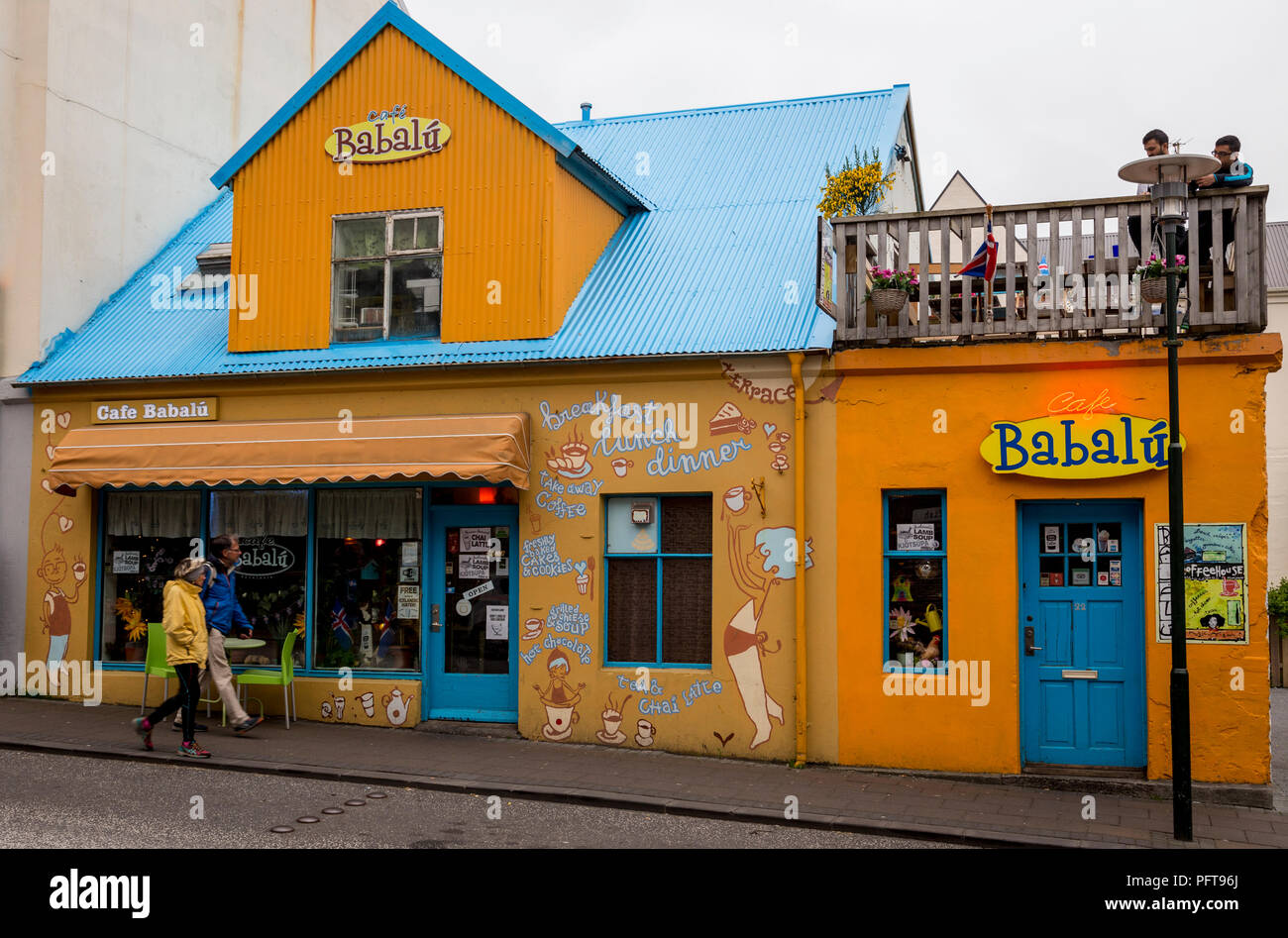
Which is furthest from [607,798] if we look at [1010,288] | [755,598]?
[1010,288]

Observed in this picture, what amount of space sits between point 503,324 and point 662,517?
108 inches

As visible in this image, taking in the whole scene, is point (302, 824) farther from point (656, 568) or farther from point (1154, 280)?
point (1154, 280)

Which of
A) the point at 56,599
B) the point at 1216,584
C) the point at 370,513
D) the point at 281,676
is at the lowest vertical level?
the point at 281,676

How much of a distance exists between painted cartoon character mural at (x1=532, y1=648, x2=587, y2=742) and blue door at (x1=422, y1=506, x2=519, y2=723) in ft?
1.86

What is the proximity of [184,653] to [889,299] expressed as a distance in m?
7.34

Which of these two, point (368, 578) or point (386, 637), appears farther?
point (368, 578)

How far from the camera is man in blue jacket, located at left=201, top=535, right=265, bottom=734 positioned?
11.6 metres

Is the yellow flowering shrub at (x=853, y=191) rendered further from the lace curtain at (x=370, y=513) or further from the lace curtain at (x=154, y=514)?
the lace curtain at (x=154, y=514)

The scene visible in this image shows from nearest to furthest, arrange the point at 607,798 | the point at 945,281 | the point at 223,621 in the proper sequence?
the point at 607,798 → the point at 945,281 → the point at 223,621

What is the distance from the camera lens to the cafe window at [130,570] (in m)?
13.6

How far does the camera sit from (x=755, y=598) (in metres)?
11.4

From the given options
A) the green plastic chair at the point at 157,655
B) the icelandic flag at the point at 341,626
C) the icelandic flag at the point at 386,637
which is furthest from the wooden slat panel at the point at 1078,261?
the green plastic chair at the point at 157,655

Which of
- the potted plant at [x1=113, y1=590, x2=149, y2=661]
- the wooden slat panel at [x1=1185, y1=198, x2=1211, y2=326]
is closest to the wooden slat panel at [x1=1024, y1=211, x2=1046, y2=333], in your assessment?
the wooden slat panel at [x1=1185, y1=198, x2=1211, y2=326]
